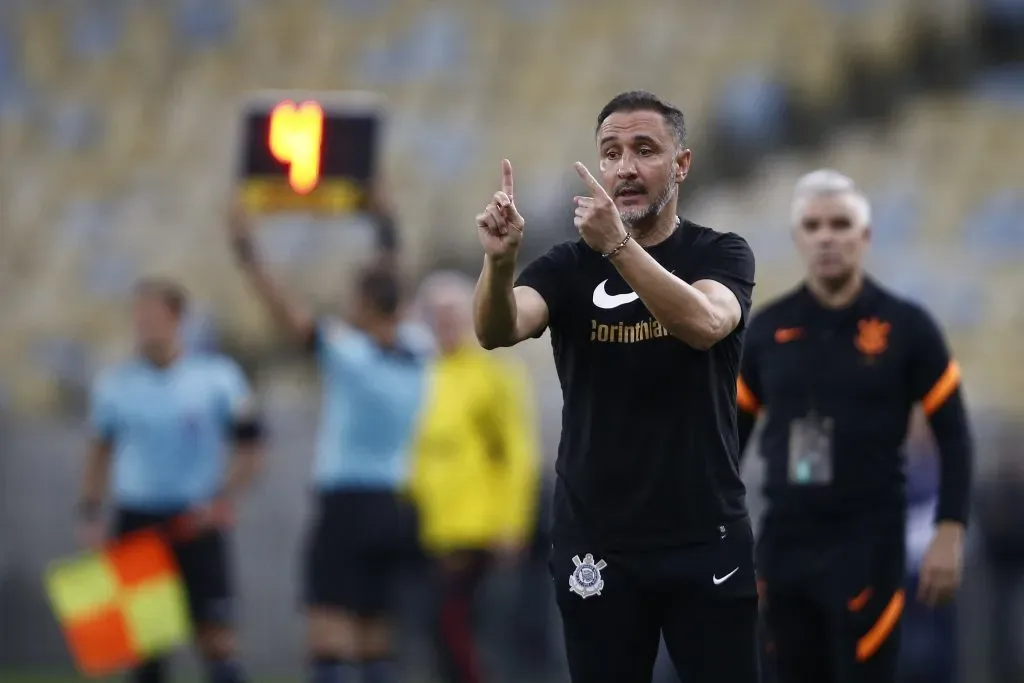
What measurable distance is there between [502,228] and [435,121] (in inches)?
544

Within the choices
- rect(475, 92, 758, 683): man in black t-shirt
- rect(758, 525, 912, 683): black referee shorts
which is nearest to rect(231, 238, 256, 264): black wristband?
rect(758, 525, 912, 683): black referee shorts

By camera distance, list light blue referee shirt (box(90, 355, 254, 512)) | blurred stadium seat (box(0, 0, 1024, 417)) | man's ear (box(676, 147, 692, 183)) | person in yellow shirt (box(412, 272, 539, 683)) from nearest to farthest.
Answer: man's ear (box(676, 147, 692, 183)) < light blue referee shirt (box(90, 355, 254, 512)) < person in yellow shirt (box(412, 272, 539, 683)) < blurred stadium seat (box(0, 0, 1024, 417))

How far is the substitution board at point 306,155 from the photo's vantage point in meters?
9.43

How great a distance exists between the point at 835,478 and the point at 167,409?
4.76 m

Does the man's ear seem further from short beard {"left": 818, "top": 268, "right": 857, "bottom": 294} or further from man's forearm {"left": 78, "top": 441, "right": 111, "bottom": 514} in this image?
man's forearm {"left": 78, "top": 441, "right": 111, "bottom": 514}

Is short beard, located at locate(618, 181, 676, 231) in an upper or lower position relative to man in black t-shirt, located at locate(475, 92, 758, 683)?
upper

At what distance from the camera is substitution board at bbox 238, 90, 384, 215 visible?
943 cm

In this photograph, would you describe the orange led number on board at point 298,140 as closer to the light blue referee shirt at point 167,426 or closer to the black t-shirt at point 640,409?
the light blue referee shirt at point 167,426

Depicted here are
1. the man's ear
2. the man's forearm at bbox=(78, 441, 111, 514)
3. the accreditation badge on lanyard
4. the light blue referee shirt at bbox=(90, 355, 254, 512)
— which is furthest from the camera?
the man's forearm at bbox=(78, 441, 111, 514)

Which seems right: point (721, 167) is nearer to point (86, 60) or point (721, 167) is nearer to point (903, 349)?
point (86, 60)

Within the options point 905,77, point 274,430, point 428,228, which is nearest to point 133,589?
point 274,430

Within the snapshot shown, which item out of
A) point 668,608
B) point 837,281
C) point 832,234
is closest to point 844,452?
point 837,281

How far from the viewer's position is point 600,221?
4.70m

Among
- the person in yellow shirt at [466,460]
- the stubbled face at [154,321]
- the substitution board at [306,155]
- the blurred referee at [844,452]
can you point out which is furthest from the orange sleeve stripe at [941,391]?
the stubbled face at [154,321]
